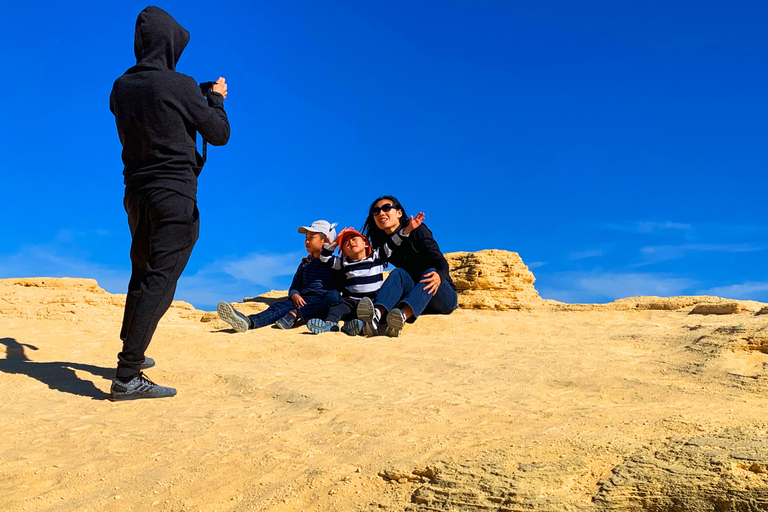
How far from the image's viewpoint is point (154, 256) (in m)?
3.88

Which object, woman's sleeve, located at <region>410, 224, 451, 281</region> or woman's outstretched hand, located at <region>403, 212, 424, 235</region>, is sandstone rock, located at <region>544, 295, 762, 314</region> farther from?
woman's outstretched hand, located at <region>403, 212, 424, 235</region>

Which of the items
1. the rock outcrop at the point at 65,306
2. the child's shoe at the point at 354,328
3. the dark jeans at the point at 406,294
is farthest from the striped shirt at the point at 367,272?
the rock outcrop at the point at 65,306

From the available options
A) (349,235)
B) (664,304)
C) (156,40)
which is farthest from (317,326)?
(664,304)

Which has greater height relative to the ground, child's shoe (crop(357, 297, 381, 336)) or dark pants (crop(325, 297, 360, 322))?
dark pants (crop(325, 297, 360, 322))

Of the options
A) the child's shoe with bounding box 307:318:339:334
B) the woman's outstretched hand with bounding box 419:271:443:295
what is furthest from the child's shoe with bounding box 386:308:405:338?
the child's shoe with bounding box 307:318:339:334

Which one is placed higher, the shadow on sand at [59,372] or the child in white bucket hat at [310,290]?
the child in white bucket hat at [310,290]

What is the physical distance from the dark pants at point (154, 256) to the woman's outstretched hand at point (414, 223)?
3.07 m

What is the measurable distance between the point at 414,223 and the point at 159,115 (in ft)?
11.0

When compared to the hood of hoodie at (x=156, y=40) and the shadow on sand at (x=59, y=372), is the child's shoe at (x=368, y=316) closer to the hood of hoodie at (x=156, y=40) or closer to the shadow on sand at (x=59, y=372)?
the shadow on sand at (x=59, y=372)

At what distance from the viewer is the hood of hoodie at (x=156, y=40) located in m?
3.98

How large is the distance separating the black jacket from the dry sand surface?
1.28m

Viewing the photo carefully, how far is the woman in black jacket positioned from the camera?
19.7 ft

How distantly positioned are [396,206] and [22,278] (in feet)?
25.6

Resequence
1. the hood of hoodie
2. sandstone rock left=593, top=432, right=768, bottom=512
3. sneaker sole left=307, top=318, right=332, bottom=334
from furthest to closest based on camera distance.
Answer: sneaker sole left=307, top=318, right=332, bottom=334, the hood of hoodie, sandstone rock left=593, top=432, right=768, bottom=512
